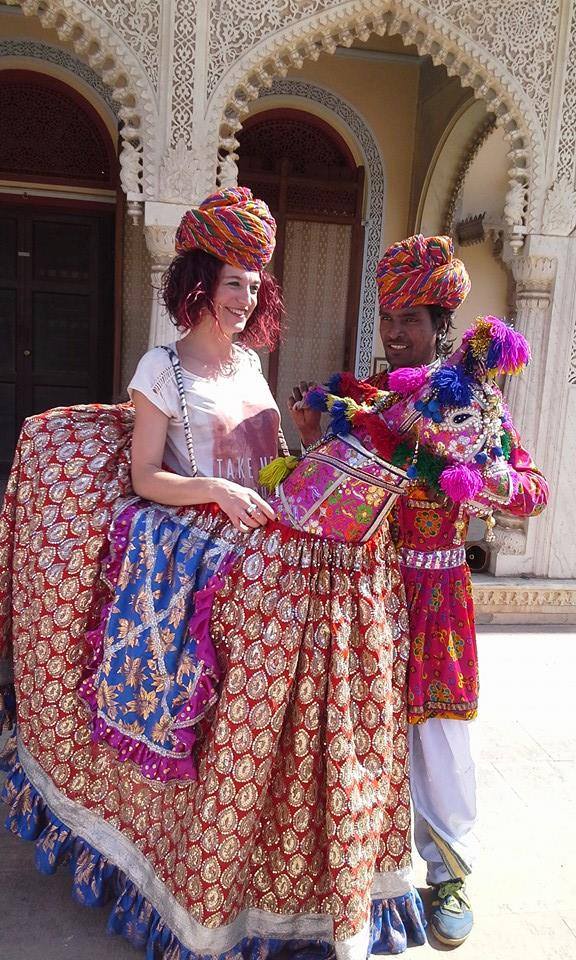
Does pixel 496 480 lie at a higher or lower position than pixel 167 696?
higher

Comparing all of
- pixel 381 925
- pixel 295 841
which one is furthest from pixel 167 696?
pixel 381 925

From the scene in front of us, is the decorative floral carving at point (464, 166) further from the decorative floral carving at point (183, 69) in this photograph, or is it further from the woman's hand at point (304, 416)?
the woman's hand at point (304, 416)

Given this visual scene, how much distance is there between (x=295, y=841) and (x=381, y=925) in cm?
38

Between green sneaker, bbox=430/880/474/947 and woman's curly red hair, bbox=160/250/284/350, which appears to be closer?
woman's curly red hair, bbox=160/250/284/350

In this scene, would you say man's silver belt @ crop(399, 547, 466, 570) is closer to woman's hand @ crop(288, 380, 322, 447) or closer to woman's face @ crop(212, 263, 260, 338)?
woman's hand @ crop(288, 380, 322, 447)

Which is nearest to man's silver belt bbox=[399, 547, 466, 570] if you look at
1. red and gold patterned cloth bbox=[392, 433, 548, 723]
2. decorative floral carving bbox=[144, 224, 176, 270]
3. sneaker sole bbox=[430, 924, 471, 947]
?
red and gold patterned cloth bbox=[392, 433, 548, 723]

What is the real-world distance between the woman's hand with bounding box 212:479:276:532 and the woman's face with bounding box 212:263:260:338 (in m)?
0.41

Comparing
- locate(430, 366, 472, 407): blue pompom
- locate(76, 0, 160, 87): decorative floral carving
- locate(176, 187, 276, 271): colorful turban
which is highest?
locate(76, 0, 160, 87): decorative floral carving

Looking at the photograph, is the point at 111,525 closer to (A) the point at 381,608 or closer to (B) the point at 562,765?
(A) the point at 381,608

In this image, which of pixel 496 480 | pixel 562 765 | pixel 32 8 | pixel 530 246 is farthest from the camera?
pixel 530 246

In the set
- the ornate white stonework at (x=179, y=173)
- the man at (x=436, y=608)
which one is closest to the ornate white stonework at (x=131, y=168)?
the ornate white stonework at (x=179, y=173)

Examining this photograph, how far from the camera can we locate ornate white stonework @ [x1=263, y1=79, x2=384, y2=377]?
5.79 meters

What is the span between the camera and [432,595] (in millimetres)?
1809

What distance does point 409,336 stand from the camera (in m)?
1.77
